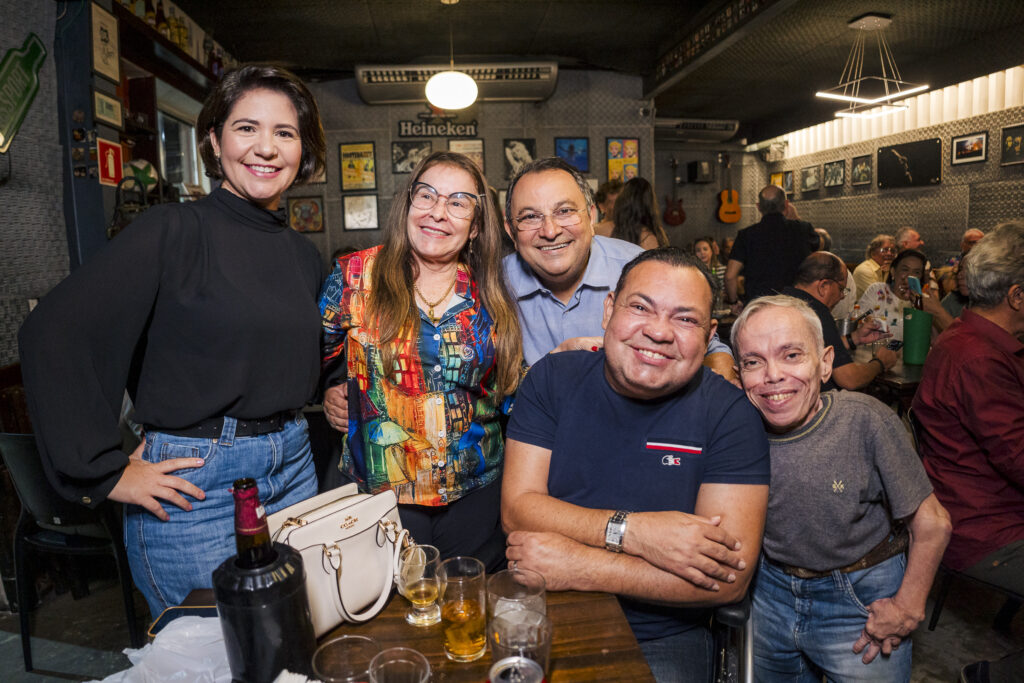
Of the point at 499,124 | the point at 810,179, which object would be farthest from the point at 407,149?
the point at 810,179

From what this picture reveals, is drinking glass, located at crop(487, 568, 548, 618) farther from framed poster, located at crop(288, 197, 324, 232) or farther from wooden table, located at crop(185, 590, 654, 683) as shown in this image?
framed poster, located at crop(288, 197, 324, 232)

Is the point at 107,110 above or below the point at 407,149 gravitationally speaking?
below

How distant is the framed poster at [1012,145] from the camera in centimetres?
725

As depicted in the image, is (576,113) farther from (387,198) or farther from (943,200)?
(943,200)

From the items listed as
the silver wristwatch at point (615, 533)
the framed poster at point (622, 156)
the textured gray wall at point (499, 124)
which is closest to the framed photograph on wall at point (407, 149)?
the textured gray wall at point (499, 124)

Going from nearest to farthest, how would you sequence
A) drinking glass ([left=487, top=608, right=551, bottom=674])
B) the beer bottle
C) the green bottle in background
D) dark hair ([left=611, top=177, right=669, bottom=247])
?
the beer bottle → drinking glass ([left=487, top=608, right=551, bottom=674]) → the green bottle in background → dark hair ([left=611, top=177, right=669, bottom=247])

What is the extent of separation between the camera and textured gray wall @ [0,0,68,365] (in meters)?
3.13

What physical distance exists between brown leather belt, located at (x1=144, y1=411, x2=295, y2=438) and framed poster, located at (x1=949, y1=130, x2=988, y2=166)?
9293mm

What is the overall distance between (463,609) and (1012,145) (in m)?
9.07

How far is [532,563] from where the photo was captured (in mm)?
1391

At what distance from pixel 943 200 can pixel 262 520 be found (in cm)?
1006

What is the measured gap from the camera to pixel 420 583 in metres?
1.24

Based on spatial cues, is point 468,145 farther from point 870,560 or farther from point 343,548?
point 343,548

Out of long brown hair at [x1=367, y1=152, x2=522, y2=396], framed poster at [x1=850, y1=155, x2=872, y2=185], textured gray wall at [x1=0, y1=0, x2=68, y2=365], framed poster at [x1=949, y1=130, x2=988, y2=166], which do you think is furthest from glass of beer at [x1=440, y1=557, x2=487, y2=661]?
framed poster at [x1=850, y1=155, x2=872, y2=185]
